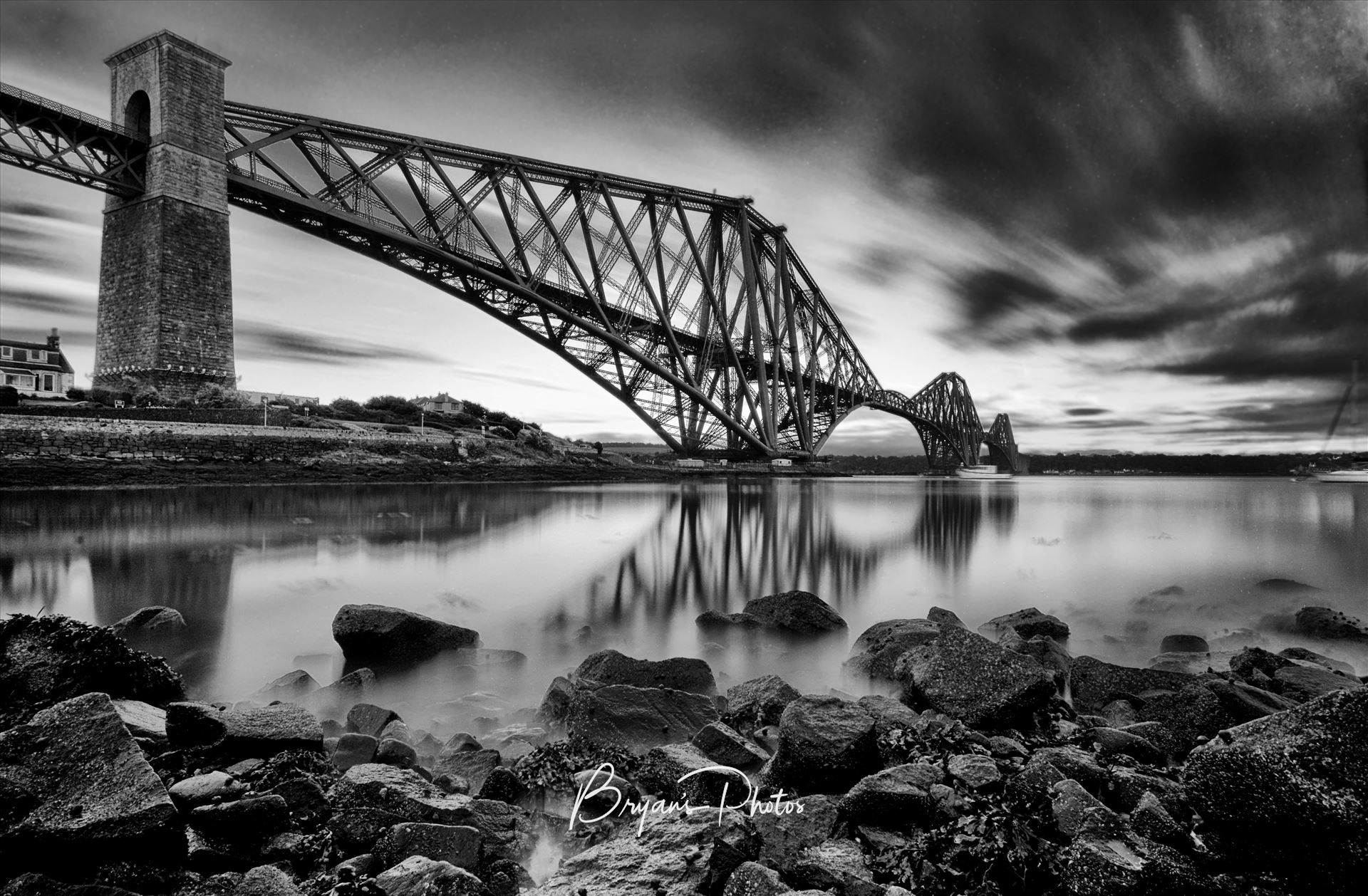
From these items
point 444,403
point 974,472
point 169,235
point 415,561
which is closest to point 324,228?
point 169,235

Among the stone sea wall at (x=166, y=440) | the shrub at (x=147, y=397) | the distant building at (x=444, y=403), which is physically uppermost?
the distant building at (x=444, y=403)

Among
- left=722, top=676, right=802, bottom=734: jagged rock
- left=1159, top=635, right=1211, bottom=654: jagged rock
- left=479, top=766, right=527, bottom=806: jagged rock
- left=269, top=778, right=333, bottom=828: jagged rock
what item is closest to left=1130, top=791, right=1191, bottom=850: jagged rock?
left=722, top=676, right=802, bottom=734: jagged rock

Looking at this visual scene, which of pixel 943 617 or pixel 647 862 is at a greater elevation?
pixel 647 862

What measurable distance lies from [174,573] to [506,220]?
73.5 feet

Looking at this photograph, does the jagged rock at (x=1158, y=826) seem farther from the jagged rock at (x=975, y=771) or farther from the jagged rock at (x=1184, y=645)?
the jagged rock at (x=1184, y=645)

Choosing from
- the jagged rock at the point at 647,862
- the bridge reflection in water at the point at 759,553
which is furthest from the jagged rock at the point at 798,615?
the jagged rock at the point at 647,862

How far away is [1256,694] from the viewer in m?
4.04

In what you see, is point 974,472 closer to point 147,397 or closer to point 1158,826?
point 147,397

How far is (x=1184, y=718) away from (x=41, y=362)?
245ft

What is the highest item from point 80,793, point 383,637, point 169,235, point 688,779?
point 169,235

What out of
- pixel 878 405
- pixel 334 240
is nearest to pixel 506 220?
pixel 334 240

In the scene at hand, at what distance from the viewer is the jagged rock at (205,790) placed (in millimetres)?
2502

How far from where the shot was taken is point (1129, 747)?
3367mm

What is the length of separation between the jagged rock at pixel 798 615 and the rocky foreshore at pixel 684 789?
2759 millimetres
